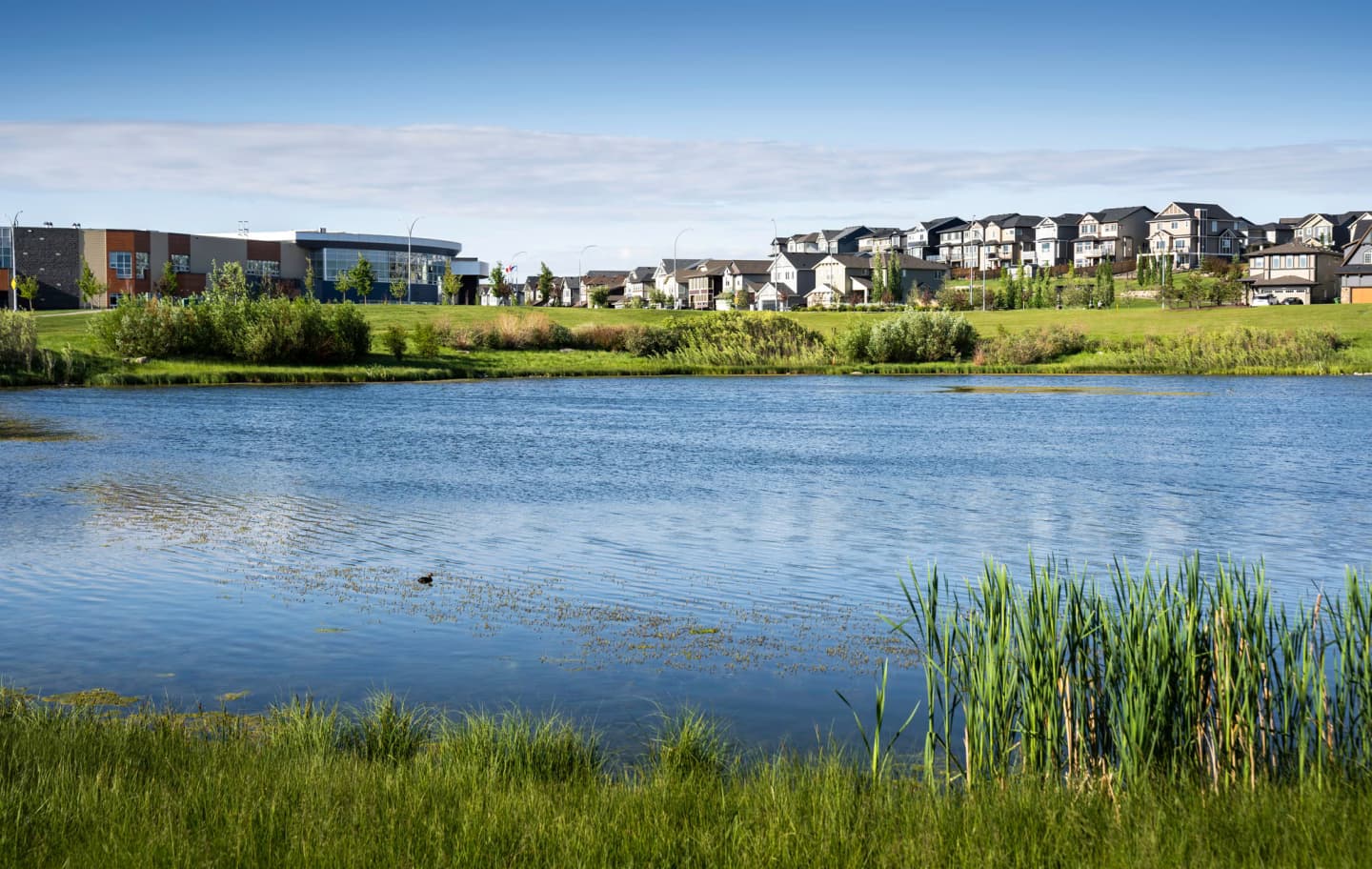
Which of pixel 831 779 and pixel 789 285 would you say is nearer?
pixel 831 779

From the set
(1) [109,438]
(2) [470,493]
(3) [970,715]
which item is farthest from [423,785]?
(1) [109,438]

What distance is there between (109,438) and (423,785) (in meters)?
Answer: 34.2

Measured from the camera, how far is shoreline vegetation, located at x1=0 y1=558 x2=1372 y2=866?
6.75 m

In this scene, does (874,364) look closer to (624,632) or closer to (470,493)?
(470,493)

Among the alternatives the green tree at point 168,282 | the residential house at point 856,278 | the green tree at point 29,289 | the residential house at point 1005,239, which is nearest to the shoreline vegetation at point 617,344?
the green tree at point 29,289

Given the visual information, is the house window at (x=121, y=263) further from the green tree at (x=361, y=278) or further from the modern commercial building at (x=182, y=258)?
the green tree at (x=361, y=278)

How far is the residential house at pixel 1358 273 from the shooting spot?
4998 inches

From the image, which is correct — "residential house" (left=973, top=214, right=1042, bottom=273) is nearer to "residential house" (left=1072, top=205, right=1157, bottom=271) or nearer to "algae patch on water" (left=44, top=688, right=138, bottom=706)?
"residential house" (left=1072, top=205, right=1157, bottom=271)

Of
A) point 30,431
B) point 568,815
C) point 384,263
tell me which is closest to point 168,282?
point 384,263

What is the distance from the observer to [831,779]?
26.0 ft

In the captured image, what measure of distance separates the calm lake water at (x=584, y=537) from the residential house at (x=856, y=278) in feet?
398

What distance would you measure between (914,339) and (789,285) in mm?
90414

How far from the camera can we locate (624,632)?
14102 mm

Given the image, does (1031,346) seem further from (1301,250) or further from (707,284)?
(707,284)
